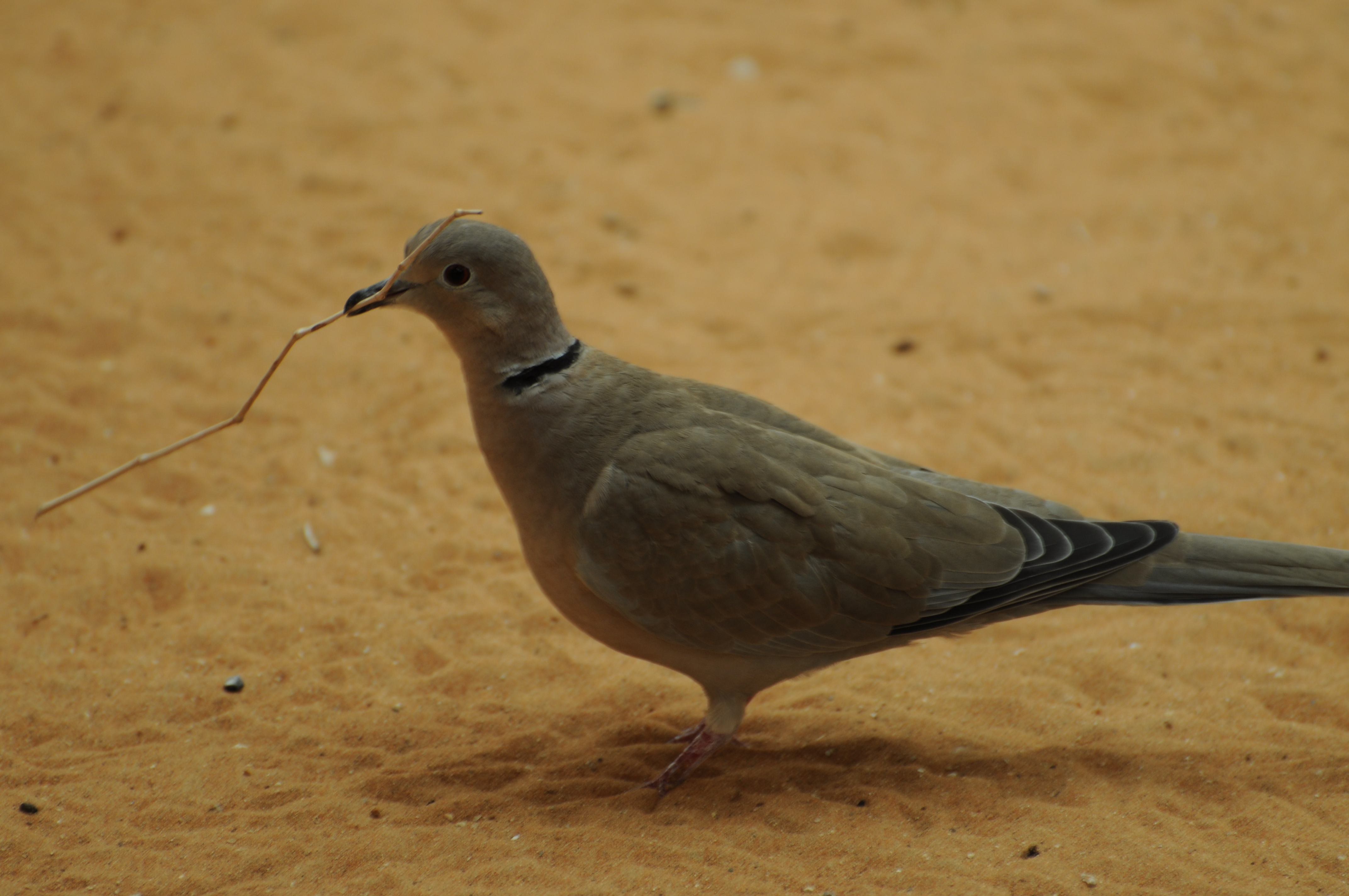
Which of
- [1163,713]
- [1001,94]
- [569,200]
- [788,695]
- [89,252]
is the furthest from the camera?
[1001,94]

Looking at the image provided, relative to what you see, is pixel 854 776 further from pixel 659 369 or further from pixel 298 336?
pixel 659 369

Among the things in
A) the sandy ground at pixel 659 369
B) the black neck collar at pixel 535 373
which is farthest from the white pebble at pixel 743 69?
the black neck collar at pixel 535 373

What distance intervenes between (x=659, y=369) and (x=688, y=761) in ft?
8.61

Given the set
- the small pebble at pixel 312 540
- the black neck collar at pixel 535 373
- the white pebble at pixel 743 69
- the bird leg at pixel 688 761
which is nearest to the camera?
the black neck collar at pixel 535 373

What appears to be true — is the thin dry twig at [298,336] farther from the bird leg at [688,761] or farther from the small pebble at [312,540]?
the bird leg at [688,761]

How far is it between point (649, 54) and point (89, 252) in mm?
4393

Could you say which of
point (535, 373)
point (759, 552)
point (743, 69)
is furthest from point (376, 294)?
point (743, 69)

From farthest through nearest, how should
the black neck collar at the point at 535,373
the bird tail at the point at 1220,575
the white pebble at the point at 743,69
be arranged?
the white pebble at the point at 743,69 < the black neck collar at the point at 535,373 < the bird tail at the point at 1220,575

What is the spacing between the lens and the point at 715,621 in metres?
3.21

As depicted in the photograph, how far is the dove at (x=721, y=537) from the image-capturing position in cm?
317

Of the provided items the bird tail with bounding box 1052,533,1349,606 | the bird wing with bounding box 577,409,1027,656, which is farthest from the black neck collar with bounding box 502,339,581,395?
the bird tail with bounding box 1052,533,1349,606

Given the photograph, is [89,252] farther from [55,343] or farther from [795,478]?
[795,478]

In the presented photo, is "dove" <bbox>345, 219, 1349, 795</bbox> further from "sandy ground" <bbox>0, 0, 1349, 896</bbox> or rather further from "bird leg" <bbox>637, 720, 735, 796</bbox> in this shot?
"sandy ground" <bbox>0, 0, 1349, 896</bbox>

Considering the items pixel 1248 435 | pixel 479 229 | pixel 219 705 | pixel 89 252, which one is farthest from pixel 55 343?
pixel 1248 435
